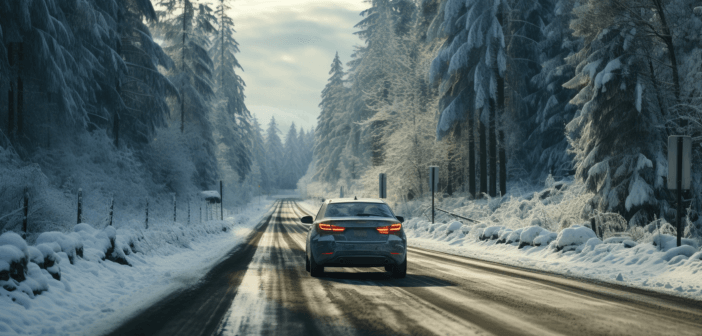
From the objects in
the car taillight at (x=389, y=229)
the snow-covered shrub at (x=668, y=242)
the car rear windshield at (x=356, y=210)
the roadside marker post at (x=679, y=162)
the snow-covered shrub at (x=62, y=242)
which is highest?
the roadside marker post at (x=679, y=162)

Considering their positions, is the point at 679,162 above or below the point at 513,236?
above

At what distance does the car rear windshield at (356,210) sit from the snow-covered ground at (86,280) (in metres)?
3.17

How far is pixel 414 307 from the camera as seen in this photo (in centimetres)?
760

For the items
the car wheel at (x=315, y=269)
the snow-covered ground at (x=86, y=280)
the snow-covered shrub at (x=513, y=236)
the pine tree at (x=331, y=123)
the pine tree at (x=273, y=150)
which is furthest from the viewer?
the pine tree at (x=273, y=150)

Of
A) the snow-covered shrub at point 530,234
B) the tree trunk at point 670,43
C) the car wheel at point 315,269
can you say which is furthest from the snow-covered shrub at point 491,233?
the car wheel at point 315,269

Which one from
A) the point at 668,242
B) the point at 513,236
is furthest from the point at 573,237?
the point at 513,236

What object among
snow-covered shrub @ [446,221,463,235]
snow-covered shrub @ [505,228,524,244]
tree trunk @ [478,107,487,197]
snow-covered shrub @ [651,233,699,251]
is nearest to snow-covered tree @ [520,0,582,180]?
tree trunk @ [478,107,487,197]

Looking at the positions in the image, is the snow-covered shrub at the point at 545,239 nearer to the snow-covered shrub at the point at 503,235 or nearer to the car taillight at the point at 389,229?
the snow-covered shrub at the point at 503,235

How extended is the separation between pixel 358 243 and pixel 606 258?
6543mm

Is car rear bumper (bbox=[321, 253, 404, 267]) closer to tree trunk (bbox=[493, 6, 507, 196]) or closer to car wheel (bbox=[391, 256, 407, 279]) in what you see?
car wheel (bbox=[391, 256, 407, 279])

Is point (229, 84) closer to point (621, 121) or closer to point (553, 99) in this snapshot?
point (553, 99)

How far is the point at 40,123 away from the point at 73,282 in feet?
57.0

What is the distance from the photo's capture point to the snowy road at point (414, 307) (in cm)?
620

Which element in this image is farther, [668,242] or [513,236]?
[513,236]
